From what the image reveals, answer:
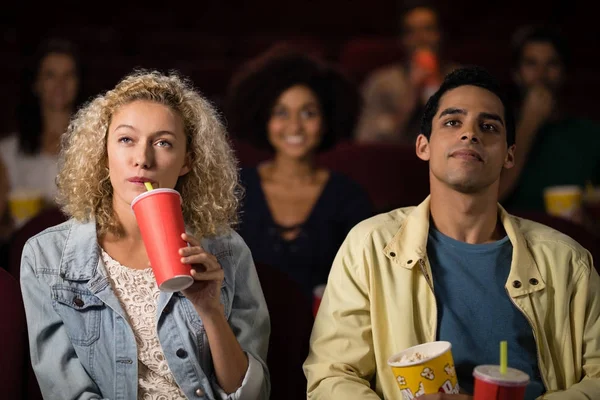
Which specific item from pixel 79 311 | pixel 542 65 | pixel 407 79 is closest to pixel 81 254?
pixel 79 311

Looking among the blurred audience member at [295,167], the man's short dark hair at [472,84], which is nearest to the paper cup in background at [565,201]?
the blurred audience member at [295,167]

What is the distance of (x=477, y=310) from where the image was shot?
1895 mm

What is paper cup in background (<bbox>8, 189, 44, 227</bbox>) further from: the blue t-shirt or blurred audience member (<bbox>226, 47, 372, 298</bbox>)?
the blue t-shirt

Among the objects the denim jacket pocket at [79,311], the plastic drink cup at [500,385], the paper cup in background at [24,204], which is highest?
the paper cup in background at [24,204]

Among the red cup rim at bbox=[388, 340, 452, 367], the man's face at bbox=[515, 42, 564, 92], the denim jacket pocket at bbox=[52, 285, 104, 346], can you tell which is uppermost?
the man's face at bbox=[515, 42, 564, 92]

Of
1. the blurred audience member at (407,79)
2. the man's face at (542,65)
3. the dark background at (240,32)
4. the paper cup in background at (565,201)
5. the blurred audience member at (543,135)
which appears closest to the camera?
the paper cup in background at (565,201)

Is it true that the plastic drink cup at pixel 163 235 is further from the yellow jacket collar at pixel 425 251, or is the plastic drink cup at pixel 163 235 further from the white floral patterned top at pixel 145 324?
the yellow jacket collar at pixel 425 251

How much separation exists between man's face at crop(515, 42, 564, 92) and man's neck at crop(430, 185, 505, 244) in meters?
1.93

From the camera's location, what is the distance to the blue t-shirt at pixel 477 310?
73.1 inches

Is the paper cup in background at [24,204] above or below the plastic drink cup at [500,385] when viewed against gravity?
above

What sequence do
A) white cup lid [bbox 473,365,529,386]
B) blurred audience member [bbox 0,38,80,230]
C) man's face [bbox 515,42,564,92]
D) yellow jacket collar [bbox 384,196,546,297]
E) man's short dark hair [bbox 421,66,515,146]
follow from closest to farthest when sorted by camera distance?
1. white cup lid [bbox 473,365,529,386]
2. yellow jacket collar [bbox 384,196,546,297]
3. man's short dark hair [bbox 421,66,515,146]
4. blurred audience member [bbox 0,38,80,230]
5. man's face [bbox 515,42,564,92]

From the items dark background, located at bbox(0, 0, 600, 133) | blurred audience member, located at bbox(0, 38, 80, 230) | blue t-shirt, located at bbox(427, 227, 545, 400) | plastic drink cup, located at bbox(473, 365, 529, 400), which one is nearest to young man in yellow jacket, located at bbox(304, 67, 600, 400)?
blue t-shirt, located at bbox(427, 227, 545, 400)

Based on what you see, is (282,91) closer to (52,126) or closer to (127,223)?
(52,126)

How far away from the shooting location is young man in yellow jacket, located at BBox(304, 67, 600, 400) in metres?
1.85
